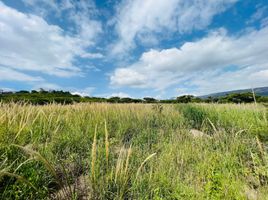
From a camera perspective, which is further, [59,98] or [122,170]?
[59,98]

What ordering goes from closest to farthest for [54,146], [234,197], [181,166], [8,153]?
[234,197], [8,153], [181,166], [54,146]

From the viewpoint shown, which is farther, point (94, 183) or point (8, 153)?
point (8, 153)

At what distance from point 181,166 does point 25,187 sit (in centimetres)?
218

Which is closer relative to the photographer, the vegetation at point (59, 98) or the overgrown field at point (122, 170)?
the overgrown field at point (122, 170)

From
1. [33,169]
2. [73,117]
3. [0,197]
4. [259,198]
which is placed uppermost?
[73,117]

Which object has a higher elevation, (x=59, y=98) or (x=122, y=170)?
(x=59, y=98)

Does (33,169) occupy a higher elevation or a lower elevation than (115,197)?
higher

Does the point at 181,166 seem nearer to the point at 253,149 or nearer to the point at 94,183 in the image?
the point at 94,183

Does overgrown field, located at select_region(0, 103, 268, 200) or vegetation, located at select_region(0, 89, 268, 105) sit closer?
overgrown field, located at select_region(0, 103, 268, 200)

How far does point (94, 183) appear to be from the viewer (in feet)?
7.11

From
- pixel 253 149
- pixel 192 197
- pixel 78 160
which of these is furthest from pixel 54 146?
pixel 253 149

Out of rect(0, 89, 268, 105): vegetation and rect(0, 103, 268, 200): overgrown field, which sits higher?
rect(0, 89, 268, 105): vegetation

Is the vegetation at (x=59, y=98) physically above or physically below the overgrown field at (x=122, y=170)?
above

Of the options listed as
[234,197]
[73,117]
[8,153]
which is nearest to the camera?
[234,197]
